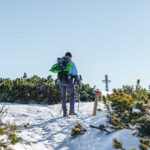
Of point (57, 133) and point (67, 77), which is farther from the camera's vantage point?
point (67, 77)

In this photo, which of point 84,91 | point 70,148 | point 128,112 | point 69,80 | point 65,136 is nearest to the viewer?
point 128,112

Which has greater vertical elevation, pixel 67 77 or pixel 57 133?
pixel 67 77

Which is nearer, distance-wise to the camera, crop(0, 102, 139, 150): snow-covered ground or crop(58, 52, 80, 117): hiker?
crop(0, 102, 139, 150): snow-covered ground

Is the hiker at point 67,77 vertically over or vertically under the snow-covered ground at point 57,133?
over

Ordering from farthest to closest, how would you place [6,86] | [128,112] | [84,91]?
1. [84,91]
2. [6,86]
3. [128,112]

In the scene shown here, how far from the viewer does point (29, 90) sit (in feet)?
70.5

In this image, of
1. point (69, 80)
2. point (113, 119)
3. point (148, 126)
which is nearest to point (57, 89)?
point (69, 80)

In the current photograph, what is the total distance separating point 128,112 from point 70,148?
1.97 metres

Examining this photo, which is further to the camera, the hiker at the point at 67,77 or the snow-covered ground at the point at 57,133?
the hiker at the point at 67,77

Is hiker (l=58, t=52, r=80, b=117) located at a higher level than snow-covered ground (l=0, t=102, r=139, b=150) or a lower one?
higher

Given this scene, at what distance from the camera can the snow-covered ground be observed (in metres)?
10.8

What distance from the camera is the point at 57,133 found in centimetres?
1287

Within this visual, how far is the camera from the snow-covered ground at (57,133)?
10828mm

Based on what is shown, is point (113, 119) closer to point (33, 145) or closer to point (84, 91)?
point (33, 145)
